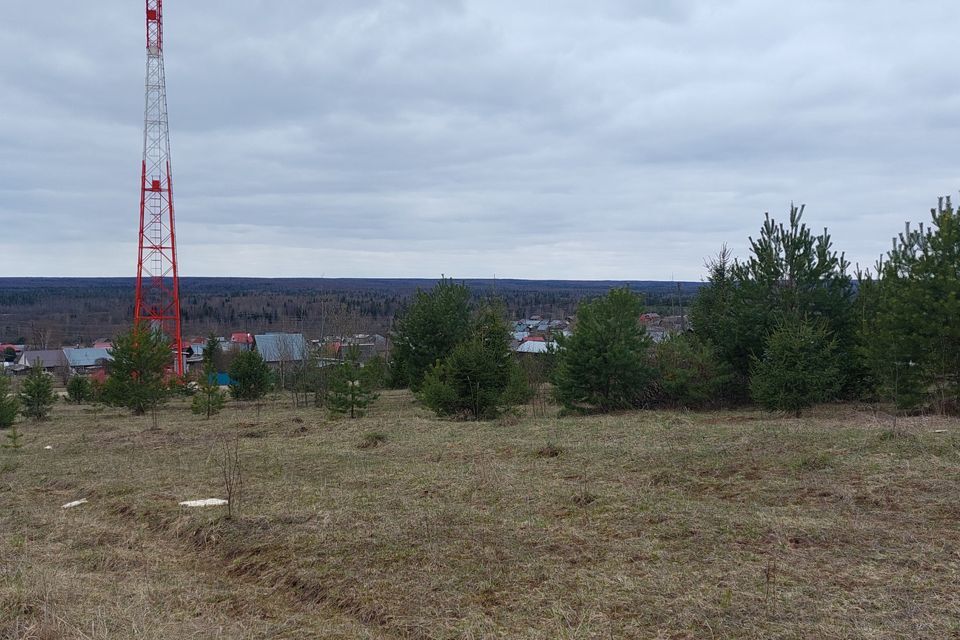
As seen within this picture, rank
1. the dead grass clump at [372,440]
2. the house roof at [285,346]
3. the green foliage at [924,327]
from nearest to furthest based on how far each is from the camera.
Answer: the dead grass clump at [372,440]
the green foliage at [924,327]
the house roof at [285,346]

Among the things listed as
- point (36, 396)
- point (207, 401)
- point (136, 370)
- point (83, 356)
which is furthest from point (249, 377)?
point (83, 356)

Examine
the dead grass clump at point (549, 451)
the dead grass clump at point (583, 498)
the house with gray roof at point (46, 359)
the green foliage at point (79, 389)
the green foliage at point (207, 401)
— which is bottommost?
the house with gray roof at point (46, 359)

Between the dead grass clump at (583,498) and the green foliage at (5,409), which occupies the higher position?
the dead grass clump at (583,498)

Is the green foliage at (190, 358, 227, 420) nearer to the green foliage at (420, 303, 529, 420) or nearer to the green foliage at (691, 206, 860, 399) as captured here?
the green foliage at (420, 303, 529, 420)

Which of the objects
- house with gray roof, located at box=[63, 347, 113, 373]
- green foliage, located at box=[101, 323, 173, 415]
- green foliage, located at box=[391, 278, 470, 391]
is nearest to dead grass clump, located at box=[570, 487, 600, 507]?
green foliage, located at box=[101, 323, 173, 415]

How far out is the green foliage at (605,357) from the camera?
18.0 metres

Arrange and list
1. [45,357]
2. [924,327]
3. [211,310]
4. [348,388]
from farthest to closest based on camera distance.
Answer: [211,310]
[45,357]
[348,388]
[924,327]

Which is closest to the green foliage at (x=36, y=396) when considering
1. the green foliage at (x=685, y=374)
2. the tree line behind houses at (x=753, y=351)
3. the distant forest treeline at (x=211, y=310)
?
the tree line behind houses at (x=753, y=351)

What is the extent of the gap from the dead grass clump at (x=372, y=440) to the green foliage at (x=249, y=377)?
17352 millimetres

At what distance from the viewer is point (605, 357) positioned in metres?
18.0

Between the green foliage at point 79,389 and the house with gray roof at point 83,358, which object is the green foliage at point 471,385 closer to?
the green foliage at point 79,389

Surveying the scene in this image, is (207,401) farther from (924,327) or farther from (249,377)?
(924,327)

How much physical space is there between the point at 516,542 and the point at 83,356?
6678 cm

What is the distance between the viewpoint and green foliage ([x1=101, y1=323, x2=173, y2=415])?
22672 mm
